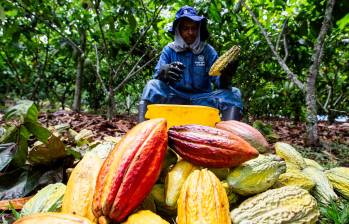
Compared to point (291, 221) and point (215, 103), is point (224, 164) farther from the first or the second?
point (215, 103)

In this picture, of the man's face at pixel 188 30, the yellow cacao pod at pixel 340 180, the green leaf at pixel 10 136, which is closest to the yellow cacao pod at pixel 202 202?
the yellow cacao pod at pixel 340 180

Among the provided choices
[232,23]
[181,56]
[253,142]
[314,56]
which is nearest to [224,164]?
[253,142]

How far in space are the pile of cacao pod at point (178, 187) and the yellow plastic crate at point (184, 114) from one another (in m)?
0.66

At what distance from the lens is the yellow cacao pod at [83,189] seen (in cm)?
117

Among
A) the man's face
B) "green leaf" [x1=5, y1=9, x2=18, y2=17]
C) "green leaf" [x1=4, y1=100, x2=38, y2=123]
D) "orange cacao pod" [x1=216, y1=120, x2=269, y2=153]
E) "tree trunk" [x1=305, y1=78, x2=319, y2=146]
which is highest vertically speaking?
"green leaf" [x1=5, y1=9, x2=18, y2=17]

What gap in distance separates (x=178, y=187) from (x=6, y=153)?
877 millimetres

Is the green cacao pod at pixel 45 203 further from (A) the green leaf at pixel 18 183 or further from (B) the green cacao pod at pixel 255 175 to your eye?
(B) the green cacao pod at pixel 255 175

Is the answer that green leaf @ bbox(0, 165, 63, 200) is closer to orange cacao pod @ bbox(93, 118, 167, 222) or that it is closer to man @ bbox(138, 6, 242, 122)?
orange cacao pod @ bbox(93, 118, 167, 222)

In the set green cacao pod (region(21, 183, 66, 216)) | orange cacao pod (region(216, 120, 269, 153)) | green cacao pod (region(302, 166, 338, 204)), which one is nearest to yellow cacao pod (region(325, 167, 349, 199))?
green cacao pod (region(302, 166, 338, 204))

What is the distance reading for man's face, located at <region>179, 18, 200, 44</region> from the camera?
3.56 meters

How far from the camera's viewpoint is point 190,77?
3686mm

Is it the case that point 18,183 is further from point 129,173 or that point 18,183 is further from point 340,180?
point 340,180

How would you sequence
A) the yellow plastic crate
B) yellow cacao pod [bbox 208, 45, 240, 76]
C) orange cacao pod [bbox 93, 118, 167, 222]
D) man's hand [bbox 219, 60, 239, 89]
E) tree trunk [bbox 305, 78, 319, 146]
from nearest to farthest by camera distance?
orange cacao pod [bbox 93, 118, 167, 222] → the yellow plastic crate → yellow cacao pod [bbox 208, 45, 240, 76] → man's hand [bbox 219, 60, 239, 89] → tree trunk [bbox 305, 78, 319, 146]

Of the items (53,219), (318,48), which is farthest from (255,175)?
(318,48)
